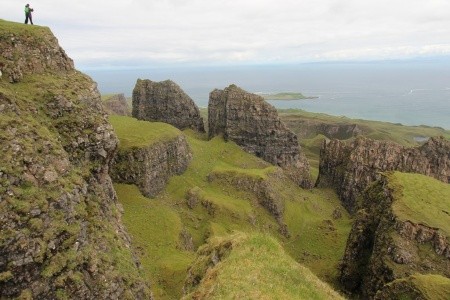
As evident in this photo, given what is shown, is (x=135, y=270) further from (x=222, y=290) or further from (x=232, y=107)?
(x=232, y=107)

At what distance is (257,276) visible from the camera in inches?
804

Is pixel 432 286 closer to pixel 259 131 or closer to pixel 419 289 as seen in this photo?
pixel 419 289

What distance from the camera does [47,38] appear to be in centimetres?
4519

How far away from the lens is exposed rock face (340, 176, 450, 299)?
43.7 meters

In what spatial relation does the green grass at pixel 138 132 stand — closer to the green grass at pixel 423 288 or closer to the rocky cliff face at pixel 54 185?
the rocky cliff face at pixel 54 185

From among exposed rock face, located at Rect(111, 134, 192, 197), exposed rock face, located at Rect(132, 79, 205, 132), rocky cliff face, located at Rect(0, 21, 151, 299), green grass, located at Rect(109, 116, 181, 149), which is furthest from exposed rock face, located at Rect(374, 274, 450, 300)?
exposed rock face, located at Rect(132, 79, 205, 132)

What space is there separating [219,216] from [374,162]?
39.7 m

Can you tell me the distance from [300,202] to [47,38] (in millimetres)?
63402

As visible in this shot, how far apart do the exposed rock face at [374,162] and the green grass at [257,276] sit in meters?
68.0

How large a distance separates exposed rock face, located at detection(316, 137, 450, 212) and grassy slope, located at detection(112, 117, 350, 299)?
5098 mm

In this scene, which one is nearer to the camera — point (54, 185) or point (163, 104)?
point (54, 185)

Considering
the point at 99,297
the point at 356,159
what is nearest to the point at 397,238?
the point at 99,297

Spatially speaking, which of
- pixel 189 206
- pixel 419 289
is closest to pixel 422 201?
pixel 419 289

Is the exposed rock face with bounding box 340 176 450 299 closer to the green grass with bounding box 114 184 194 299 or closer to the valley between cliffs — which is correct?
the valley between cliffs
